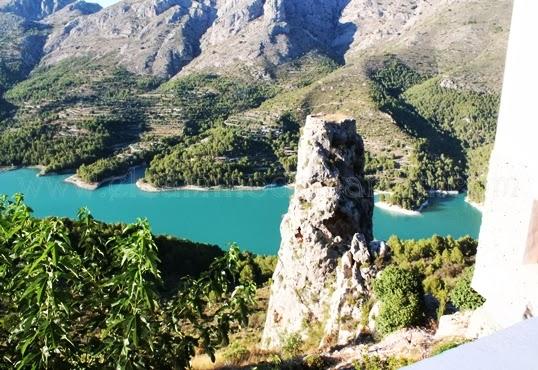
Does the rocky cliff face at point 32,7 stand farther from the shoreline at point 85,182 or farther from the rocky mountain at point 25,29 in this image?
the shoreline at point 85,182

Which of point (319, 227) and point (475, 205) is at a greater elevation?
point (319, 227)

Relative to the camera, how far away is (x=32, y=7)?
536 feet

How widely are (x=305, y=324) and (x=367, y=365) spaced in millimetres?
5901

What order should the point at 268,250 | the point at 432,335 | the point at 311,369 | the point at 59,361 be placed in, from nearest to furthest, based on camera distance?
the point at 59,361 → the point at 311,369 → the point at 432,335 → the point at 268,250

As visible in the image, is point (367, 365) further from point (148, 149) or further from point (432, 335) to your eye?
point (148, 149)

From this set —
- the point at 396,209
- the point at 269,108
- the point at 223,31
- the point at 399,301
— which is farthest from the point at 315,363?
the point at 223,31

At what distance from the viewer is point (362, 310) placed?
918 cm

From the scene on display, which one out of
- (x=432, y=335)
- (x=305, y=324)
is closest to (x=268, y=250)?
(x=305, y=324)

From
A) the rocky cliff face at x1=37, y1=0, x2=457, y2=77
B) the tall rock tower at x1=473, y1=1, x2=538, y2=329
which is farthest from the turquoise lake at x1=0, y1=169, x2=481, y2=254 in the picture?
the rocky cliff face at x1=37, y1=0, x2=457, y2=77

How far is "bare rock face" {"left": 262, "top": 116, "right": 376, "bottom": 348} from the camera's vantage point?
441 inches

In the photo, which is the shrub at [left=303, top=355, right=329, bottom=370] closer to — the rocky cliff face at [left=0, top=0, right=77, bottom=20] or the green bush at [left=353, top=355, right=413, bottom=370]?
the green bush at [left=353, top=355, right=413, bottom=370]

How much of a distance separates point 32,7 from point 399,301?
18262 cm

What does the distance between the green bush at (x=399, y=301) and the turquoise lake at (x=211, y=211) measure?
107 ft

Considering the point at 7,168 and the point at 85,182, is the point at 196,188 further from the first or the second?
the point at 7,168
